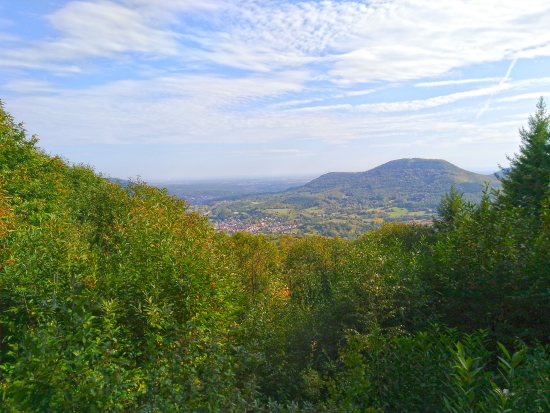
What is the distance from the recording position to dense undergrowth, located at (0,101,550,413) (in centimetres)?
376

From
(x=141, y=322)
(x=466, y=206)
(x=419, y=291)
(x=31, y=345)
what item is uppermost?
(x=466, y=206)

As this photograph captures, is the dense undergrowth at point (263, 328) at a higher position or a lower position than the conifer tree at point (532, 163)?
lower

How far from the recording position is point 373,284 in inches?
424

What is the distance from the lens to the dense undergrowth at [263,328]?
3.76m

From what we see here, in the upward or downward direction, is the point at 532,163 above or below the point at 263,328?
above

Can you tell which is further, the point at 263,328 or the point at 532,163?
the point at 532,163

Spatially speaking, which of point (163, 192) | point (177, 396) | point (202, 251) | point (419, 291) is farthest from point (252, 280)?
point (177, 396)

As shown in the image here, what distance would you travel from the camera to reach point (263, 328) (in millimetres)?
12875

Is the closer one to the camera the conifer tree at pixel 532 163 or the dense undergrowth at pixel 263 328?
the dense undergrowth at pixel 263 328

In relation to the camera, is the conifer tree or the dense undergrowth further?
the conifer tree

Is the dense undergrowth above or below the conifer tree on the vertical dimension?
below

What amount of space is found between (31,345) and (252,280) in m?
28.1

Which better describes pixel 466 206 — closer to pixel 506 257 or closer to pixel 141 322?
pixel 506 257

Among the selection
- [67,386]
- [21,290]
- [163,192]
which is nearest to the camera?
[67,386]
